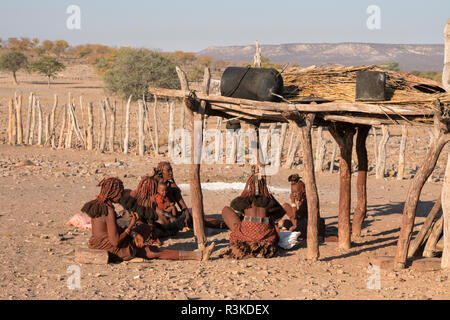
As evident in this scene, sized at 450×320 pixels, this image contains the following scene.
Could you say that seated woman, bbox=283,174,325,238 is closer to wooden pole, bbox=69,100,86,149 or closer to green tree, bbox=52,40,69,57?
wooden pole, bbox=69,100,86,149

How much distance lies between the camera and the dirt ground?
20.9 ft

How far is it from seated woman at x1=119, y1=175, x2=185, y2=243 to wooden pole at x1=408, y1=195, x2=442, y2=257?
3515 millimetres

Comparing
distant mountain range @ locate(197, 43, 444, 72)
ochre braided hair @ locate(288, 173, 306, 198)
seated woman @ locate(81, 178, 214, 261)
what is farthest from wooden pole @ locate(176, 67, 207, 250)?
distant mountain range @ locate(197, 43, 444, 72)

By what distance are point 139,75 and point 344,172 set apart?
23276mm

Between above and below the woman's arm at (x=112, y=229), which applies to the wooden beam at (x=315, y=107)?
above

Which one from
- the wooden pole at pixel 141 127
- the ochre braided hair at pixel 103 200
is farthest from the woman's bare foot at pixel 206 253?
the wooden pole at pixel 141 127

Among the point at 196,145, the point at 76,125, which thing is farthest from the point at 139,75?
the point at 196,145

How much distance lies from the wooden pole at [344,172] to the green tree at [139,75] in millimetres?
21828

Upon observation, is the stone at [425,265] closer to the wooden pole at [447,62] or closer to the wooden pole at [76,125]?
the wooden pole at [447,62]

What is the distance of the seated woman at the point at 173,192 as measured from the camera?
924 cm

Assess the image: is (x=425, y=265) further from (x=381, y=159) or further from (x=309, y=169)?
(x=381, y=159)

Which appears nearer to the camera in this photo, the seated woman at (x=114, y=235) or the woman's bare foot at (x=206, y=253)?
the seated woman at (x=114, y=235)

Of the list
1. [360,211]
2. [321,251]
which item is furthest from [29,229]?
[360,211]
